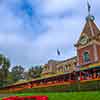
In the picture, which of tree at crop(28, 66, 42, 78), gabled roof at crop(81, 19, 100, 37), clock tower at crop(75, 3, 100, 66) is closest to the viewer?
clock tower at crop(75, 3, 100, 66)

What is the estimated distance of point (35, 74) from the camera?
243 feet

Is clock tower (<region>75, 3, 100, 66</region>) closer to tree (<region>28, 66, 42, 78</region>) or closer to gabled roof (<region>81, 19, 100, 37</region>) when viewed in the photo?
gabled roof (<region>81, 19, 100, 37</region>)

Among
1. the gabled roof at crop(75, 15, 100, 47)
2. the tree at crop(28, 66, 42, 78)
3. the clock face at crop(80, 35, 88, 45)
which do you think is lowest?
the tree at crop(28, 66, 42, 78)

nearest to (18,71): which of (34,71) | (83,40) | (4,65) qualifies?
(34,71)

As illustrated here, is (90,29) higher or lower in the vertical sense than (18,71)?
higher

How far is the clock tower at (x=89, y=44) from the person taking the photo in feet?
133

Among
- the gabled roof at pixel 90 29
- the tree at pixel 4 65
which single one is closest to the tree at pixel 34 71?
the tree at pixel 4 65

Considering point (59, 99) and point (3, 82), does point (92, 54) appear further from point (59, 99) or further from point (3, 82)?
point (3, 82)

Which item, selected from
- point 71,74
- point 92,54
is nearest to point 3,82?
point 92,54

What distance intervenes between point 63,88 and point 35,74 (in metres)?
50.0

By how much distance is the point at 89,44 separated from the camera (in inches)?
1631

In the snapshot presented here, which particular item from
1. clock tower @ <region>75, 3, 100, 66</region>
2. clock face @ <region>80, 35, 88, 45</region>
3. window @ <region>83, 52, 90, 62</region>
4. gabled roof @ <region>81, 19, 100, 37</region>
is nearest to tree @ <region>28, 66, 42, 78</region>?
clock tower @ <region>75, 3, 100, 66</region>

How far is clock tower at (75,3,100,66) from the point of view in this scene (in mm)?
40406

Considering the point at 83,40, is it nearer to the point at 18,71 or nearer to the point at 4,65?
the point at 4,65
